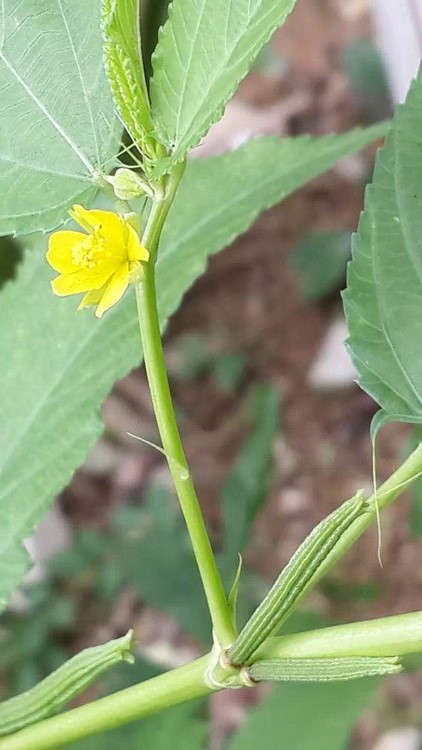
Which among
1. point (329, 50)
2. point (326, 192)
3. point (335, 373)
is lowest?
point (335, 373)

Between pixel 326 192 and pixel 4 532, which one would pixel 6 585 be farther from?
pixel 326 192

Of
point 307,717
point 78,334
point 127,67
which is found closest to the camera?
point 127,67

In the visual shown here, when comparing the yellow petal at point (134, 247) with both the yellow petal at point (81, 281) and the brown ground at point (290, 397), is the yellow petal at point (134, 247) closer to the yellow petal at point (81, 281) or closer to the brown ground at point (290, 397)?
the yellow petal at point (81, 281)

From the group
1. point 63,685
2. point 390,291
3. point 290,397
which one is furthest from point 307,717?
point 290,397

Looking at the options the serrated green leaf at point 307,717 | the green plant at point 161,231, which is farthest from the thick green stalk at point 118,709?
the serrated green leaf at point 307,717

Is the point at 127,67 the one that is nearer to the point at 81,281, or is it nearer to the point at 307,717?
the point at 81,281

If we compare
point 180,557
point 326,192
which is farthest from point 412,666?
point 326,192

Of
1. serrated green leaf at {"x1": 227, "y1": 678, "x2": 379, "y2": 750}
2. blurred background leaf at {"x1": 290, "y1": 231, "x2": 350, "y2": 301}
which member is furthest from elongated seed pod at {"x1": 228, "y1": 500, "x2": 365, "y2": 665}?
blurred background leaf at {"x1": 290, "y1": 231, "x2": 350, "y2": 301}
